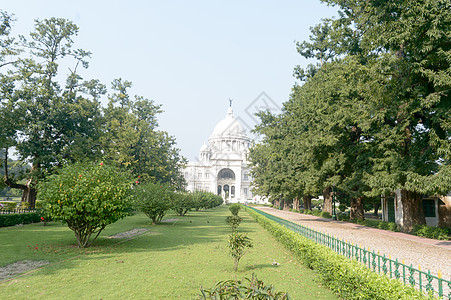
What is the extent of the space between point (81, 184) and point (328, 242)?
9.17 meters

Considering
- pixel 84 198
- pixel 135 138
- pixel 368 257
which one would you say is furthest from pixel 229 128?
pixel 368 257

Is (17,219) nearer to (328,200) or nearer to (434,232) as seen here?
(434,232)

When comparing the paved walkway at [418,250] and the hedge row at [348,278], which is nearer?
the hedge row at [348,278]

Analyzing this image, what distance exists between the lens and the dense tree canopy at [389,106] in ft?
46.4

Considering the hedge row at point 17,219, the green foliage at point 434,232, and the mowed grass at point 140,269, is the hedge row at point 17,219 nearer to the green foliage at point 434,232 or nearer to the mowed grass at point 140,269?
the mowed grass at point 140,269

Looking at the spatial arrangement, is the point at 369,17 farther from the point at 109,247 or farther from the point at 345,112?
the point at 109,247

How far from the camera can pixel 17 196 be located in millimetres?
73188

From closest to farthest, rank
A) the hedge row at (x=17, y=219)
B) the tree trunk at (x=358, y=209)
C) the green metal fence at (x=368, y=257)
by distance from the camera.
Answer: the green metal fence at (x=368, y=257)
the hedge row at (x=17, y=219)
the tree trunk at (x=358, y=209)

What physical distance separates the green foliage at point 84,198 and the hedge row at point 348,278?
7279mm

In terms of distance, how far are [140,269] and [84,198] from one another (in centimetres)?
404

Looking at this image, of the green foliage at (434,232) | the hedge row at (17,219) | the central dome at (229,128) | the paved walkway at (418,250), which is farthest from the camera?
the central dome at (229,128)

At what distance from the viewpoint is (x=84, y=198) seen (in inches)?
472

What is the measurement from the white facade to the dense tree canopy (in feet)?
297

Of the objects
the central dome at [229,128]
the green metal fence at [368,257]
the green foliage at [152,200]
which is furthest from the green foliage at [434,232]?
the central dome at [229,128]
